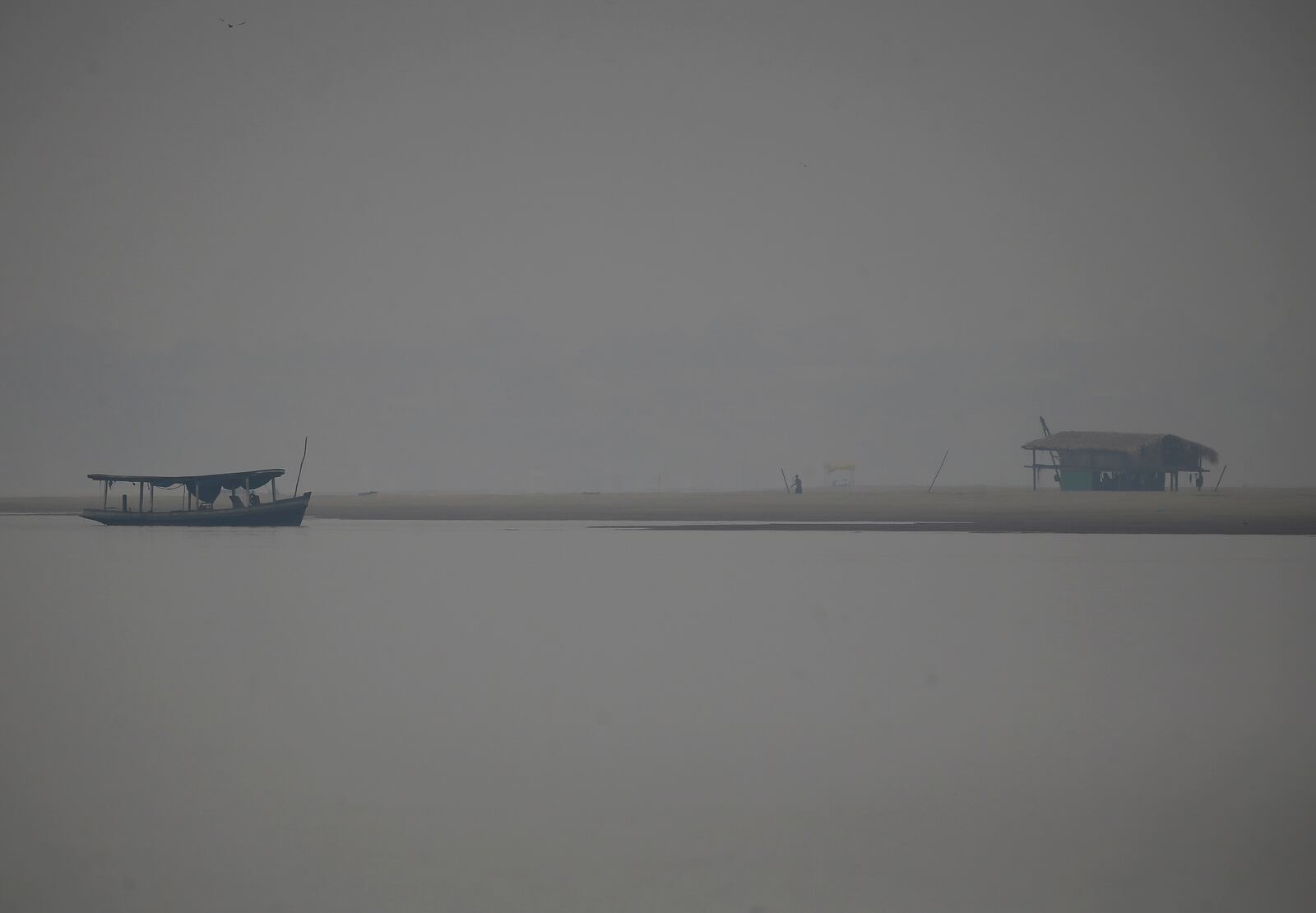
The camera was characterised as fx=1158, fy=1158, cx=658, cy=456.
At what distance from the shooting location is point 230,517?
154 feet

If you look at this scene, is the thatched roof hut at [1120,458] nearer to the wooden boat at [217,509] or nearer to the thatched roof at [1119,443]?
the thatched roof at [1119,443]

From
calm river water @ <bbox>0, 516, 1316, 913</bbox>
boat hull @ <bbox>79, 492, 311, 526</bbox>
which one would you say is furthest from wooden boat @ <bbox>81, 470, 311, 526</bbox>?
calm river water @ <bbox>0, 516, 1316, 913</bbox>

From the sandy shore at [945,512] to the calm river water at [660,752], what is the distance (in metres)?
23.9

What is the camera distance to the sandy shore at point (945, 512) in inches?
1629

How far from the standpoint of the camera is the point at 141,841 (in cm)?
636

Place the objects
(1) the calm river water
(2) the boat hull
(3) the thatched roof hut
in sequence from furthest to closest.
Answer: (3) the thatched roof hut, (2) the boat hull, (1) the calm river water

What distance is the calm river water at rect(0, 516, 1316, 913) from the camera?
19.2ft

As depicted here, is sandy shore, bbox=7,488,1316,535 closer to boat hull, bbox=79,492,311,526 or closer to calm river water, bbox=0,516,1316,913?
boat hull, bbox=79,492,311,526

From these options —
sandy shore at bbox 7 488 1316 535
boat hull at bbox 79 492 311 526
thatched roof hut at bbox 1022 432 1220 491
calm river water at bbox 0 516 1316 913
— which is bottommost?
calm river water at bbox 0 516 1316 913

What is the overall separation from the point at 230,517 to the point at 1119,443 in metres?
42.7

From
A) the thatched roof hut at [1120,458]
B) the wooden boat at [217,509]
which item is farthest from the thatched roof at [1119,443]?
the wooden boat at [217,509]

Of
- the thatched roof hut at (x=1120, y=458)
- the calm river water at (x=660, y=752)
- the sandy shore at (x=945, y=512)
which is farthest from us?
the thatched roof hut at (x=1120, y=458)

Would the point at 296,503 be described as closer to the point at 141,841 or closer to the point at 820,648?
the point at 820,648

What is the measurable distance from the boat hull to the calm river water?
2788 cm
